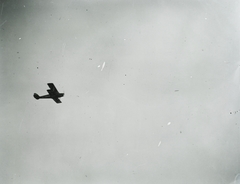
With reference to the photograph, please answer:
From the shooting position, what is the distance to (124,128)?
4.14ft

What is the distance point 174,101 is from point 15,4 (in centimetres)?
127

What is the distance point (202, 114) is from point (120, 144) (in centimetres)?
59

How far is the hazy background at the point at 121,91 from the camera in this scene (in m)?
1.25

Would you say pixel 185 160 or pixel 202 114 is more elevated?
pixel 202 114

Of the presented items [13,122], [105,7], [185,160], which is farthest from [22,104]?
[185,160]

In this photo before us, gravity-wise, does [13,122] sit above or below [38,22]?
below

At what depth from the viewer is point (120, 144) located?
1256 millimetres

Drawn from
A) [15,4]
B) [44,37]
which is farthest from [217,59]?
[15,4]

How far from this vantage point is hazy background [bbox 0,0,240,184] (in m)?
1.25

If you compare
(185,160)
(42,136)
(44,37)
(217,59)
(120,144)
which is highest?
(44,37)

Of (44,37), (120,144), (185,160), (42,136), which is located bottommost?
(185,160)

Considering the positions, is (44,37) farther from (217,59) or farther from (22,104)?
(217,59)

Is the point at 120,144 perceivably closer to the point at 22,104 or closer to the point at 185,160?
the point at 185,160

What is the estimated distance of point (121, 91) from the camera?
1265mm
